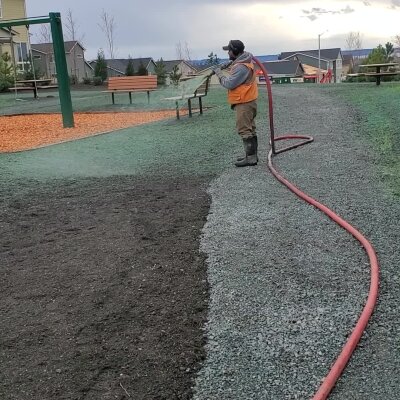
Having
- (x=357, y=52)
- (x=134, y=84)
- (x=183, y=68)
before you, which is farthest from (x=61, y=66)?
(x=357, y=52)

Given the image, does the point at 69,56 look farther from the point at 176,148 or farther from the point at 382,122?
the point at 382,122

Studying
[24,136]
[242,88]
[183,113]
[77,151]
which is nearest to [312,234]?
[242,88]

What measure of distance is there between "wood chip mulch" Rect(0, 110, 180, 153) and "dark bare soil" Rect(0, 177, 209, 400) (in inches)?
205

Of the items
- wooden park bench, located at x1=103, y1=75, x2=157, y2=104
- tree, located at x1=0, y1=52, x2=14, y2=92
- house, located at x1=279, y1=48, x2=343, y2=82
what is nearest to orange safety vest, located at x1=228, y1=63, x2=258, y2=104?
wooden park bench, located at x1=103, y1=75, x2=157, y2=104

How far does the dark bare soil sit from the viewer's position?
262cm

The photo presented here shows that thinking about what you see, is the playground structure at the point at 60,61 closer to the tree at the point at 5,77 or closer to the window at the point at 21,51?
the tree at the point at 5,77

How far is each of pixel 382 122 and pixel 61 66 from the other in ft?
23.8

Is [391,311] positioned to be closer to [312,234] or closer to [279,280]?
[279,280]

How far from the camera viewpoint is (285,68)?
203 feet

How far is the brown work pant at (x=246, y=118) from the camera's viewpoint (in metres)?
6.96

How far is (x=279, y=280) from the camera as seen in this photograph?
138 inches

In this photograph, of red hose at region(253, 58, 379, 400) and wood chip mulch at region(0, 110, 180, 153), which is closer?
red hose at region(253, 58, 379, 400)

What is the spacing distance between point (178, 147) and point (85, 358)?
21.2 feet

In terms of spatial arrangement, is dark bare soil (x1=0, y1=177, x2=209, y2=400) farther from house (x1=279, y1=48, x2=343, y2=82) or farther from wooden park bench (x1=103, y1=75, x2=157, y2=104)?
house (x1=279, y1=48, x2=343, y2=82)
